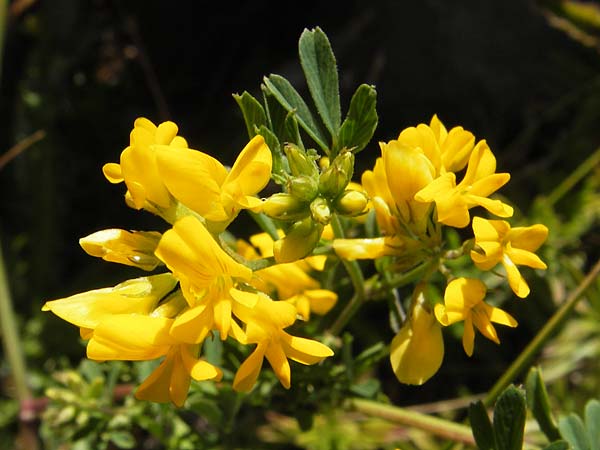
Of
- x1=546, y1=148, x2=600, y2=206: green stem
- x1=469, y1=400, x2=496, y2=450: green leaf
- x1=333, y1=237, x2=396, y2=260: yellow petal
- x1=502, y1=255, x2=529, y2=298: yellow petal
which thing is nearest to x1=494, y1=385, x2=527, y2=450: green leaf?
x1=469, y1=400, x2=496, y2=450: green leaf

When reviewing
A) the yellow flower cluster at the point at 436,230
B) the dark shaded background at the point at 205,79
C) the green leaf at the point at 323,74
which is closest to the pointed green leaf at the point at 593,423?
the yellow flower cluster at the point at 436,230

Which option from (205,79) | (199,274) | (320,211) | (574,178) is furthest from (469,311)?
(205,79)

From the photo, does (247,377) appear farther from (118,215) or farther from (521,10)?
(521,10)

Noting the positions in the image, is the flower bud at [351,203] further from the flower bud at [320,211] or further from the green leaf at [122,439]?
the green leaf at [122,439]

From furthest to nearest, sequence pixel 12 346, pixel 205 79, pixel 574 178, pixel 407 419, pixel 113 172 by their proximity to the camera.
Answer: pixel 205 79 < pixel 574 178 < pixel 12 346 < pixel 407 419 < pixel 113 172

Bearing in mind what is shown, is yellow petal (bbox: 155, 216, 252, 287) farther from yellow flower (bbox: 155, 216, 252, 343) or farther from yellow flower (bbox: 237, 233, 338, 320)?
yellow flower (bbox: 237, 233, 338, 320)

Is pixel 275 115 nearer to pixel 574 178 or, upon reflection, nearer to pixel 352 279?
pixel 352 279

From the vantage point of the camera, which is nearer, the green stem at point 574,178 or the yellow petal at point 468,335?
the yellow petal at point 468,335

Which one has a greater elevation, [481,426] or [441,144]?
[441,144]
